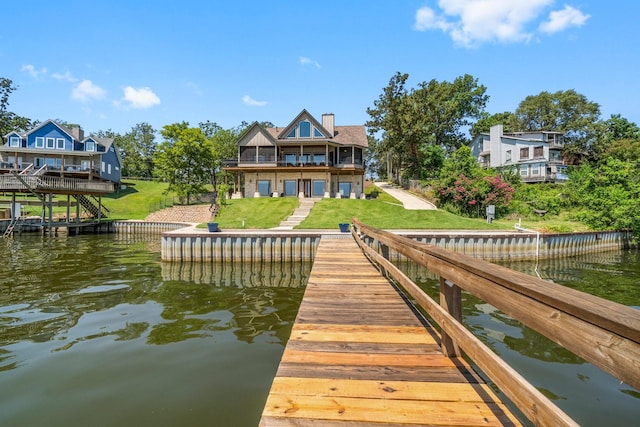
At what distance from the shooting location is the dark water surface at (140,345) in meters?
4.56

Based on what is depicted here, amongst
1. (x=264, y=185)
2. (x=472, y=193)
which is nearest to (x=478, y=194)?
(x=472, y=193)

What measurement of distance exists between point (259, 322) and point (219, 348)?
1.56 metres

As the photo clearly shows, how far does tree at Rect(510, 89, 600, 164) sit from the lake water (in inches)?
1797

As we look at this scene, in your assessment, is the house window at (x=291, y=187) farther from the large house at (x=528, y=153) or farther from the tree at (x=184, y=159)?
the large house at (x=528, y=153)

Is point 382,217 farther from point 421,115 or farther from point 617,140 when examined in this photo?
point 617,140

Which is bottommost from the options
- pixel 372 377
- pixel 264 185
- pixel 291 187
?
pixel 372 377

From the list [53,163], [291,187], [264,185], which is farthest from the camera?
[53,163]

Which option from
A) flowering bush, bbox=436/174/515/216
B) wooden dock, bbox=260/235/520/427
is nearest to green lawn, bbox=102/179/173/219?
flowering bush, bbox=436/174/515/216

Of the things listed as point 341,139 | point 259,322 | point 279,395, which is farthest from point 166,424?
point 341,139

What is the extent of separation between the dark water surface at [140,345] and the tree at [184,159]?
27466mm

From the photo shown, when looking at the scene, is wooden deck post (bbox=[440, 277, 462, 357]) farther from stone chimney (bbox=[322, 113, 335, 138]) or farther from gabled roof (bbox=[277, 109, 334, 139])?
stone chimney (bbox=[322, 113, 335, 138])

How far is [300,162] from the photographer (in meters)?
34.3

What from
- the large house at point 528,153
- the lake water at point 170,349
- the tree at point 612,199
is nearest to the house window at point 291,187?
the lake water at point 170,349

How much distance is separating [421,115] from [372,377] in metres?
41.2
